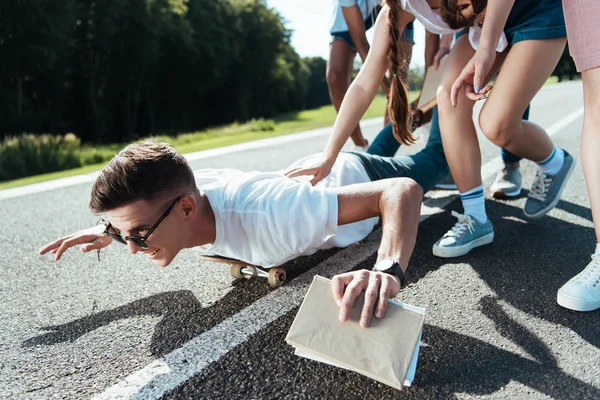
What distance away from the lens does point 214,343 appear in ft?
6.77

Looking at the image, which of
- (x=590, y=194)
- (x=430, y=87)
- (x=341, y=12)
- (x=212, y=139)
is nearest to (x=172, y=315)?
(x=590, y=194)

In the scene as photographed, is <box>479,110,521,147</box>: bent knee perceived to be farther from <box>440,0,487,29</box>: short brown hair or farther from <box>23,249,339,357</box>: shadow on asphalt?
<box>23,249,339,357</box>: shadow on asphalt

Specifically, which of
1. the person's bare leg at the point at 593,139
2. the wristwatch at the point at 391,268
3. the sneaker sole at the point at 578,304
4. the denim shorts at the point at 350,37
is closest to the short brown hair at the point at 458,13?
the person's bare leg at the point at 593,139

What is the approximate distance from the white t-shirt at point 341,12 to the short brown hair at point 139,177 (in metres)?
3.19

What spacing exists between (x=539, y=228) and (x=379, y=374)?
225 centimetres

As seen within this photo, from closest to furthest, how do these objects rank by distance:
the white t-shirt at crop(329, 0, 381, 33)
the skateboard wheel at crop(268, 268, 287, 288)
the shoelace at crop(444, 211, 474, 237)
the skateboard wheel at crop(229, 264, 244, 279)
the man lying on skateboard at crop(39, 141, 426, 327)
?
the man lying on skateboard at crop(39, 141, 426, 327)
the skateboard wheel at crop(268, 268, 287, 288)
the skateboard wheel at crop(229, 264, 244, 279)
the shoelace at crop(444, 211, 474, 237)
the white t-shirt at crop(329, 0, 381, 33)

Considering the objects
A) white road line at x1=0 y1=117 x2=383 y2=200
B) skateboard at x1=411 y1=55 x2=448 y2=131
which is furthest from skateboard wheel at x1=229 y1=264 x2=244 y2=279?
white road line at x1=0 y1=117 x2=383 y2=200

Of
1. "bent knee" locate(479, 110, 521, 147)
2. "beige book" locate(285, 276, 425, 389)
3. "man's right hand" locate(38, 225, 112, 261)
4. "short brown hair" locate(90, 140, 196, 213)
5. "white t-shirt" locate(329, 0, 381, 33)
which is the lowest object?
"beige book" locate(285, 276, 425, 389)

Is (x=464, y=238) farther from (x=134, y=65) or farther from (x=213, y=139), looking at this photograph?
(x=134, y=65)

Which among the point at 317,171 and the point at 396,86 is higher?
the point at 396,86

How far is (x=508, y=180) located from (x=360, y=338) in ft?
9.80

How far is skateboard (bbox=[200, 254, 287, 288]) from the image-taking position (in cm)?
256

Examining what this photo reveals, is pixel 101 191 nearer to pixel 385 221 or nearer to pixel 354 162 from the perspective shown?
pixel 385 221

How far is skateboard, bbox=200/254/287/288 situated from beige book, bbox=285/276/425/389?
0.83m
